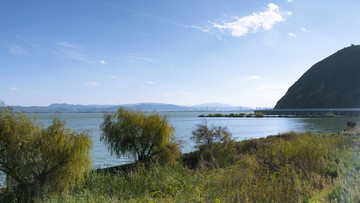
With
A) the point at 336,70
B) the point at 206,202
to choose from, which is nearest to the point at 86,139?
the point at 206,202

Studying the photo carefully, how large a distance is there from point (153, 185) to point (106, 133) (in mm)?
9369

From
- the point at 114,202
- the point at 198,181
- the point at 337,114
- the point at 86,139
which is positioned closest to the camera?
the point at 114,202

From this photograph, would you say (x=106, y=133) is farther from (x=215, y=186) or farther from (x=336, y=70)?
(x=336, y=70)

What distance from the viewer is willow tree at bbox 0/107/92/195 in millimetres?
12531

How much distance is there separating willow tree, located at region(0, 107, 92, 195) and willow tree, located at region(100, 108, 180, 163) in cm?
716

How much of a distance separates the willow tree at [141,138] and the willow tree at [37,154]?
23.5ft

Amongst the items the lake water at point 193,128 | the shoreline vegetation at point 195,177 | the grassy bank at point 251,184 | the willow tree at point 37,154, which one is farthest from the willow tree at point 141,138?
the willow tree at point 37,154

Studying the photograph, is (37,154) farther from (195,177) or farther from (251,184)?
(251,184)

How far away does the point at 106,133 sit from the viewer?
21453 mm

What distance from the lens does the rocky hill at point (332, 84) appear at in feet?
518

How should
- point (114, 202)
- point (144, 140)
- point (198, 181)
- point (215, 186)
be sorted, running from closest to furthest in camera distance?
point (114, 202) → point (215, 186) → point (198, 181) → point (144, 140)

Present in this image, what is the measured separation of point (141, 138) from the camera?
2095cm

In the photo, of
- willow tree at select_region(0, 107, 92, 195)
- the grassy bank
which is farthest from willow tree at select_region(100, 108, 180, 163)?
willow tree at select_region(0, 107, 92, 195)

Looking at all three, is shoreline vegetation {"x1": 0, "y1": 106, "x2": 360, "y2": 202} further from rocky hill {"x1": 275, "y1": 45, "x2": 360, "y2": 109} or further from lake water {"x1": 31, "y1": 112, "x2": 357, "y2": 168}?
rocky hill {"x1": 275, "y1": 45, "x2": 360, "y2": 109}
